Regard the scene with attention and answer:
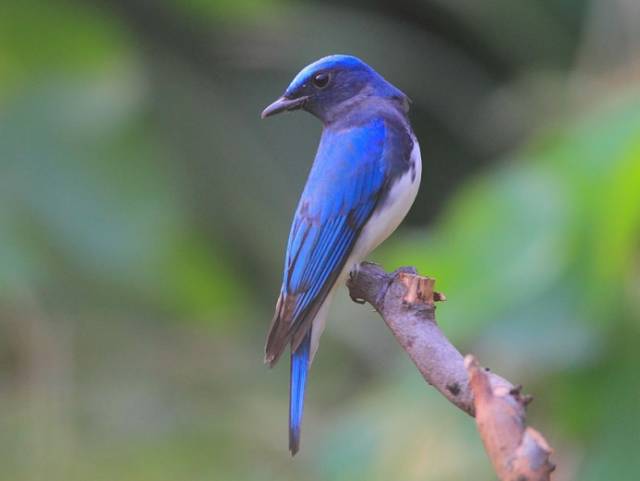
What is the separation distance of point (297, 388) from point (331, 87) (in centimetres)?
104

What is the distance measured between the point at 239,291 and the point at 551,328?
9.19 ft

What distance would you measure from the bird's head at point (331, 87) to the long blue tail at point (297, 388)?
30.5 inches

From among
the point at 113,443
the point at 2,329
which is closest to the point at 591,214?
the point at 113,443

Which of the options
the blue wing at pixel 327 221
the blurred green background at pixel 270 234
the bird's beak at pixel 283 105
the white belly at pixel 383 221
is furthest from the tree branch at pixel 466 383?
the blurred green background at pixel 270 234

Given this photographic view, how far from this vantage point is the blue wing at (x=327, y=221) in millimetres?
3092

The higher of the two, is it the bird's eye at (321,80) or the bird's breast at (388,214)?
the bird's eye at (321,80)

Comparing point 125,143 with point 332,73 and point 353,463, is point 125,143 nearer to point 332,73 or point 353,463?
point 353,463

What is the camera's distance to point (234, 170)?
703cm

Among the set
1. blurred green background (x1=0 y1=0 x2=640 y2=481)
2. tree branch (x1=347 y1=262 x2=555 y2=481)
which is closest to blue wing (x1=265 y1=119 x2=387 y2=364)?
tree branch (x1=347 y1=262 x2=555 y2=481)

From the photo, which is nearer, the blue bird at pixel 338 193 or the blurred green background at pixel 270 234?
the blue bird at pixel 338 193

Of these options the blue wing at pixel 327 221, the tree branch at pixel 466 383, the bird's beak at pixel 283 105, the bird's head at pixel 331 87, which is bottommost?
the tree branch at pixel 466 383

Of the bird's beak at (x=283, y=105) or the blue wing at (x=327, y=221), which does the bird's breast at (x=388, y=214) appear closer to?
the blue wing at (x=327, y=221)

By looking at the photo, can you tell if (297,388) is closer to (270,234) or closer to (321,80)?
(321,80)

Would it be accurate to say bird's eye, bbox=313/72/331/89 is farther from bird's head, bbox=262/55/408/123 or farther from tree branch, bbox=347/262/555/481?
tree branch, bbox=347/262/555/481
